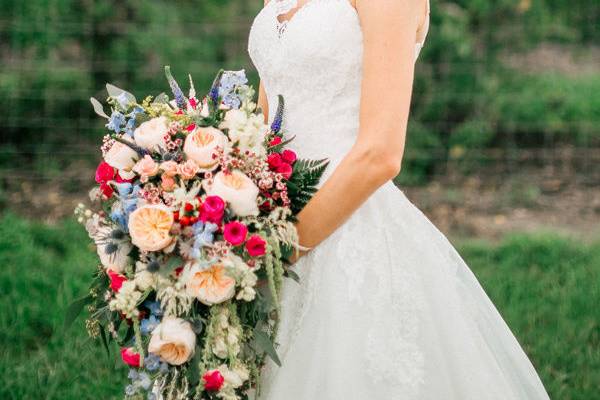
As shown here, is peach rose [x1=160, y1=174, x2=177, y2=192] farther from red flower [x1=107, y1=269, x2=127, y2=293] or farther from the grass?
the grass

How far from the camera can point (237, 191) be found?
214 centimetres

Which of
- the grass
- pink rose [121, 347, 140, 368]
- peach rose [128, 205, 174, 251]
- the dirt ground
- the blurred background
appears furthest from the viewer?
the blurred background

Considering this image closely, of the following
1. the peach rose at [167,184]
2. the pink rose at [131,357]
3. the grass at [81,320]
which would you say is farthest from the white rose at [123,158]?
the grass at [81,320]

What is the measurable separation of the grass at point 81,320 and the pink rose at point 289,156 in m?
1.77

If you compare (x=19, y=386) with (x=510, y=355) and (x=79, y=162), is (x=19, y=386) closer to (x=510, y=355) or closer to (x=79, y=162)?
(x=510, y=355)

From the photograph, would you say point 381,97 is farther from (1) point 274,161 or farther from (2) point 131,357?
(2) point 131,357

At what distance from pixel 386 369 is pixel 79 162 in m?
5.10

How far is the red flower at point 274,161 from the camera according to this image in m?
2.29

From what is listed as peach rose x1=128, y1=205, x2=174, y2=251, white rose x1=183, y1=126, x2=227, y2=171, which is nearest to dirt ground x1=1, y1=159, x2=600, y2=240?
white rose x1=183, y1=126, x2=227, y2=171

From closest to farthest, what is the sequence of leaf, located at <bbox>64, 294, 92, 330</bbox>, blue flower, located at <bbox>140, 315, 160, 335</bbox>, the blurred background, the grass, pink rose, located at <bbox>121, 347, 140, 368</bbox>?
blue flower, located at <bbox>140, 315, 160, 335</bbox>, pink rose, located at <bbox>121, 347, 140, 368</bbox>, leaf, located at <bbox>64, 294, 92, 330</bbox>, the grass, the blurred background

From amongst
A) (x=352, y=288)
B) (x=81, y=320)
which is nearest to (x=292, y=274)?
(x=352, y=288)

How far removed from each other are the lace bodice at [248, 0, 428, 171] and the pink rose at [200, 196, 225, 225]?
1.40 feet

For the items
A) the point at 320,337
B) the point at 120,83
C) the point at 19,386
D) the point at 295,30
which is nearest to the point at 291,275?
the point at 320,337

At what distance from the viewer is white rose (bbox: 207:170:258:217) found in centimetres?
214
